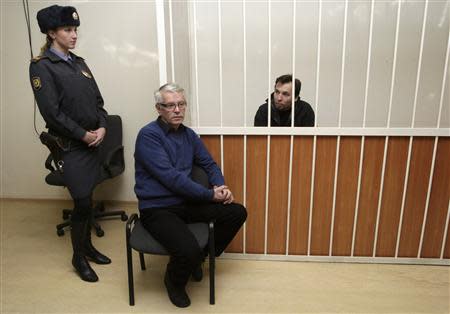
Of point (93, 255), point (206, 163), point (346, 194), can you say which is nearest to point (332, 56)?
point (346, 194)

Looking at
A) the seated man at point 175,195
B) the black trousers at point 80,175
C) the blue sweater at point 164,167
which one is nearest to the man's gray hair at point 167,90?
the seated man at point 175,195

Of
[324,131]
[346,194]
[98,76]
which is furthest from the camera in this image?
[98,76]

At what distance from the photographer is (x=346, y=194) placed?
7.57 ft

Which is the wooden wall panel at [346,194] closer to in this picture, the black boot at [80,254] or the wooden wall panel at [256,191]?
the wooden wall panel at [256,191]

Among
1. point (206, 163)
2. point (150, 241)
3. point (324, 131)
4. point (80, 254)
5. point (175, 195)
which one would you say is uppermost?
point (324, 131)

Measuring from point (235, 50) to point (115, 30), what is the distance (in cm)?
107

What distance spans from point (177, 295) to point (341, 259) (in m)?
1.13

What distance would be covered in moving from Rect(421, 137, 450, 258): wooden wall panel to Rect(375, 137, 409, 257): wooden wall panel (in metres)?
0.19

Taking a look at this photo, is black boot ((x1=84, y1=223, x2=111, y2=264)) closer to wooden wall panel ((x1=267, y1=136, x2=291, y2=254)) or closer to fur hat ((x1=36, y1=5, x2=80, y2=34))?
wooden wall panel ((x1=267, y1=136, x2=291, y2=254))

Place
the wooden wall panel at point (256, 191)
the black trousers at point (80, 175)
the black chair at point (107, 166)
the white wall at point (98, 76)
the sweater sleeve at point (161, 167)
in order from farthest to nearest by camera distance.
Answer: the white wall at point (98, 76) → the black chair at point (107, 166) → the wooden wall panel at point (256, 191) → the black trousers at point (80, 175) → the sweater sleeve at point (161, 167)

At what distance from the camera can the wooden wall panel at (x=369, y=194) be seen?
222cm

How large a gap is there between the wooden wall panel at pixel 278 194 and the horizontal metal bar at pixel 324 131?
60 millimetres

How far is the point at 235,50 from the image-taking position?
2840 mm

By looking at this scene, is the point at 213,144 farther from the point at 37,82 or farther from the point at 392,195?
the point at 392,195
